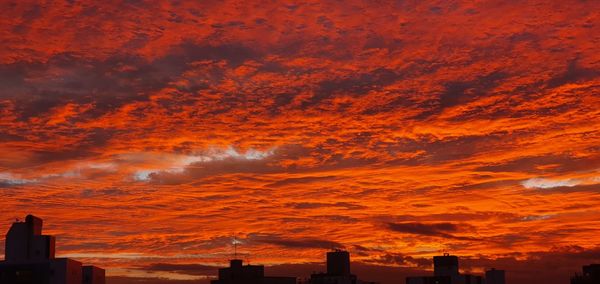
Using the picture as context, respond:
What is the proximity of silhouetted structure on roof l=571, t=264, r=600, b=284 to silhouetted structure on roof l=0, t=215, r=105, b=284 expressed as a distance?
4745 inches

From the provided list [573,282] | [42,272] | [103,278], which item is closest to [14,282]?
[42,272]

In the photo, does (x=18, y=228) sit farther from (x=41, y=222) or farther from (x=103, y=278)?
(x=103, y=278)

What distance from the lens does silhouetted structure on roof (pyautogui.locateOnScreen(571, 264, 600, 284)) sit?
193 meters

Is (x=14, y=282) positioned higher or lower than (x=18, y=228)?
lower

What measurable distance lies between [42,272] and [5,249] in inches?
392

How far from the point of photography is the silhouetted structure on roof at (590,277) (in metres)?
193

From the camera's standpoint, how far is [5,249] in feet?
488

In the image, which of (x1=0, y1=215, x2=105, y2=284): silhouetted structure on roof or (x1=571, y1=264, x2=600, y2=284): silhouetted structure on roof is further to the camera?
(x1=571, y1=264, x2=600, y2=284): silhouetted structure on roof

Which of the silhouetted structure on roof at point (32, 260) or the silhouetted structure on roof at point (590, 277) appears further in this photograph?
the silhouetted structure on roof at point (590, 277)

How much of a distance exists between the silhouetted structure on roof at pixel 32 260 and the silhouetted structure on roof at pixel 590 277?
121m

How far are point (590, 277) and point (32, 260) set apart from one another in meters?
133

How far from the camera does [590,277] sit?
195125 millimetres

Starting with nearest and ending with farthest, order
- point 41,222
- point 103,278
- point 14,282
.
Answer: point 14,282 → point 41,222 → point 103,278

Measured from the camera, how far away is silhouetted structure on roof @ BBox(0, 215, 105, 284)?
5689 inches
